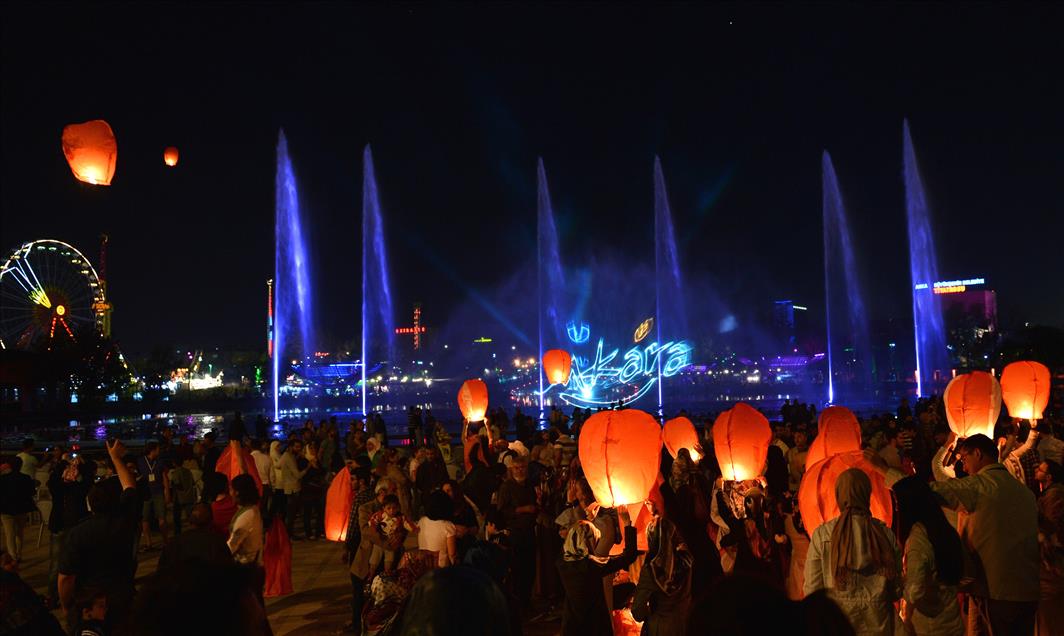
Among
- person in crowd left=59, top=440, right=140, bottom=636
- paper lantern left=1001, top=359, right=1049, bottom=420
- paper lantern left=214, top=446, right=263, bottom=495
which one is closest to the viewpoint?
person in crowd left=59, top=440, right=140, bottom=636

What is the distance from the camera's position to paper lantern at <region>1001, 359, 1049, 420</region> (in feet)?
34.9

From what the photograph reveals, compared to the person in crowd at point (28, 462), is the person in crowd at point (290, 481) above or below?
below

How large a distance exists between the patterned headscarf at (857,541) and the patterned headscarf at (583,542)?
2018 mm

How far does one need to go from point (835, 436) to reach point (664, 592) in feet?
12.6

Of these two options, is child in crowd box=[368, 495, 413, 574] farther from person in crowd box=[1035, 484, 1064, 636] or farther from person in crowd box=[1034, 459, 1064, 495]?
person in crowd box=[1034, 459, 1064, 495]

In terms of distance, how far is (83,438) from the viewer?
1231 inches

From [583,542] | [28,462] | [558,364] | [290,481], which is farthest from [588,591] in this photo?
[558,364]

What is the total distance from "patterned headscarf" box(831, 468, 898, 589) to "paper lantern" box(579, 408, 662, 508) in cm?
254

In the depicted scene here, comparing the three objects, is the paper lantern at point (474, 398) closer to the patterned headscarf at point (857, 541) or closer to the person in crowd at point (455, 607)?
the patterned headscarf at point (857, 541)

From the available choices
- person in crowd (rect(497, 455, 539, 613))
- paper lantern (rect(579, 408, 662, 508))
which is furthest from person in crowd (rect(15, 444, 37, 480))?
paper lantern (rect(579, 408, 662, 508))

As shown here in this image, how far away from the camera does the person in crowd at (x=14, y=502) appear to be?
10.3 m

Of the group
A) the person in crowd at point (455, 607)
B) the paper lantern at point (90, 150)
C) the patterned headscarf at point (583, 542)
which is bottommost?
the patterned headscarf at point (583, 542)

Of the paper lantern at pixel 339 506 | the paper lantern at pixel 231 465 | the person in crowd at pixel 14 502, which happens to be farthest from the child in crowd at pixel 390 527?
the person in crowd at pixel 14 502

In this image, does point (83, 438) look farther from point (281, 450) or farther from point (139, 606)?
point (139, 606)
